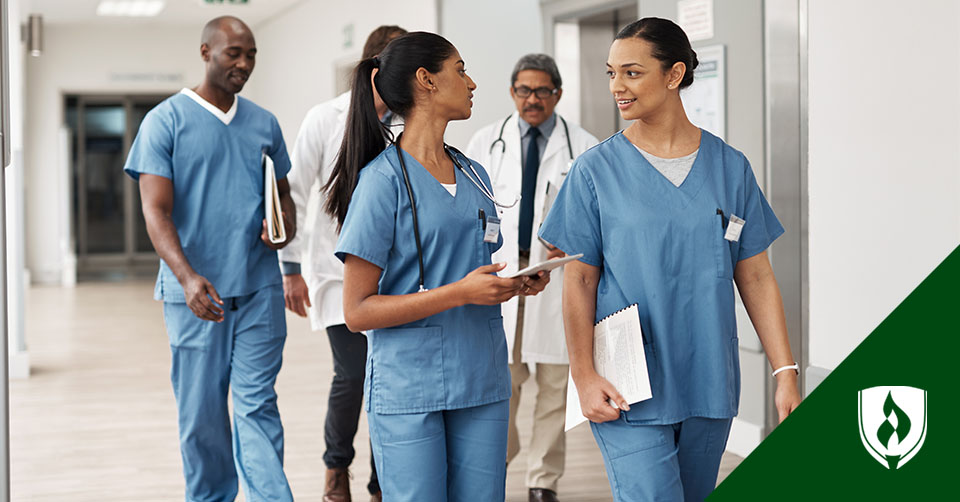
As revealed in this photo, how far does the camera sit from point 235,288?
3148 millimetres

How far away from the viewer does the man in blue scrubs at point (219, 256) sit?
10.2ft

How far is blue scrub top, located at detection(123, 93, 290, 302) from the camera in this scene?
3.11 metres

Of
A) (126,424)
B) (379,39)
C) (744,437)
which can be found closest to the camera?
(379,39)

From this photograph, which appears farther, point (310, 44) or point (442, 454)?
point (310, 44)

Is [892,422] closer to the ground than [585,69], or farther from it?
closer to the ground

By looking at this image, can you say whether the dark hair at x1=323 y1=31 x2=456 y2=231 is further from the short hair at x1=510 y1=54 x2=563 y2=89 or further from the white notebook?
the short hair at x1=510 y1=54 x2=563 y2=89

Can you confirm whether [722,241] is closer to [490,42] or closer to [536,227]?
[536,227]

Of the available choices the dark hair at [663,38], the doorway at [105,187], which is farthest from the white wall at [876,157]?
the doorway at [105,187]

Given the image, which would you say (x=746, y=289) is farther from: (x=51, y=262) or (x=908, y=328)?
(x=51, y=262)

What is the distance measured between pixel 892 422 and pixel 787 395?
0.21 meters

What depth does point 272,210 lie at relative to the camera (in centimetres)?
314

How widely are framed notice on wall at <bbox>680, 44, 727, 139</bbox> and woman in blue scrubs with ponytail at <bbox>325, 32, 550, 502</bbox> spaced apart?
2.56 m

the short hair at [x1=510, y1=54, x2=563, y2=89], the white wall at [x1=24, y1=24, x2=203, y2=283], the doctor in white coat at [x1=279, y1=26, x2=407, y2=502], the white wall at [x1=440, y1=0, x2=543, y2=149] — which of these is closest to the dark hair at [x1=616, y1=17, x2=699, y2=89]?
the doctor in white coat at [x1=279, y1=26, x2=407, y2=502]

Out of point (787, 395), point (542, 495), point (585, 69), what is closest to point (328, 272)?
point (542, 495)
